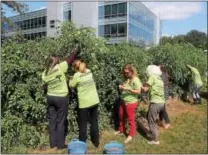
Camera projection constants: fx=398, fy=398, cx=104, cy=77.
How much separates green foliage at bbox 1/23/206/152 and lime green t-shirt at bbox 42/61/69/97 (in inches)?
14.3

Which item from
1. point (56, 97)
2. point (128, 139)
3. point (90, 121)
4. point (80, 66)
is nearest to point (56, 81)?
point (56, 97)

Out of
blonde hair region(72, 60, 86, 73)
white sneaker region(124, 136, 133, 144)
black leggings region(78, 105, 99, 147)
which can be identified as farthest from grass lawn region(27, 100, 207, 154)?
blonde hair region(72, 60, 86, 73)

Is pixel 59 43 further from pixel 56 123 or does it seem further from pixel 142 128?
pixel 142 128

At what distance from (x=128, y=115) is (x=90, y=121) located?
844 mm

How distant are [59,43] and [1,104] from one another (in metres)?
1.63

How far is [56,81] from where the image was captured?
7.06 meters

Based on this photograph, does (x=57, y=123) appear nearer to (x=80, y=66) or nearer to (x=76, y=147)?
(x=76, y=147)

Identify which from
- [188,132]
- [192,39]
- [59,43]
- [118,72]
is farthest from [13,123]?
[192,39]

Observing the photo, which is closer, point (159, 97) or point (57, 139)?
point (57, 139)

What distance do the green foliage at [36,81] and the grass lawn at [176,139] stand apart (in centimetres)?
44

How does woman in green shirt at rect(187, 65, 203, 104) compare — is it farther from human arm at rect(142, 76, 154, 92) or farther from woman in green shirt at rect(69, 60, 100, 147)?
woman in green shirt at rect(69, 60, 100, 147)

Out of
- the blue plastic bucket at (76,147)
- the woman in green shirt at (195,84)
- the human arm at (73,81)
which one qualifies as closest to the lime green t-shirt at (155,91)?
the human arm at (73,81)

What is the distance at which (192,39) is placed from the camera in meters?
49.9

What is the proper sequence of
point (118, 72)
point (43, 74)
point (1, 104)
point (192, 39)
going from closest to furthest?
point (43, 74), point (1, 104), point (118, 72), point (192, 39)
